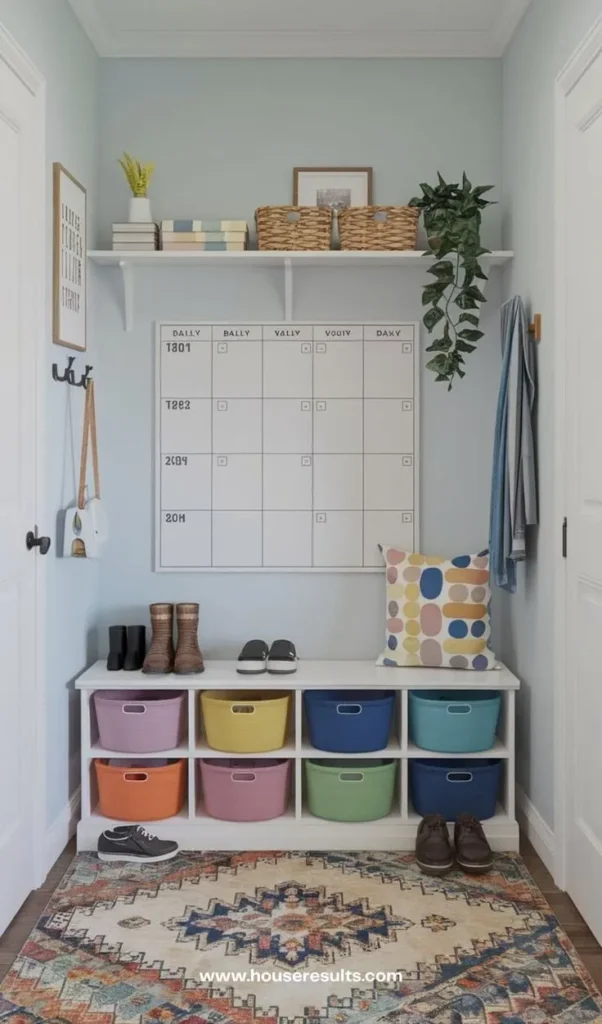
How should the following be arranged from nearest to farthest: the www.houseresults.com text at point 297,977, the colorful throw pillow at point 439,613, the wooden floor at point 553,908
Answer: the www.houseresults.com text at point 297,977
the wooden floor at point 553,908
the colorful throw pillow at point 439,613

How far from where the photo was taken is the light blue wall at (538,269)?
2754 millimetres

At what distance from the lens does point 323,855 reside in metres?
2.96

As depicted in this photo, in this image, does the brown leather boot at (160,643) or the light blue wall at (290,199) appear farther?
the light blue wall at (290,199)

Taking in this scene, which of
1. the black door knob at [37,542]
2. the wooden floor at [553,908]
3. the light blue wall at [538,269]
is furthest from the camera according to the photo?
the light blue wall at [538,269]

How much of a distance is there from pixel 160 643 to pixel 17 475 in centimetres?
87

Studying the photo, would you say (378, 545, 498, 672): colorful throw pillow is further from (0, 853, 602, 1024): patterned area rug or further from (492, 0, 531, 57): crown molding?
(492, 0, 531, 57): crown molding

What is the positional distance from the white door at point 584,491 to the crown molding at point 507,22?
64cm

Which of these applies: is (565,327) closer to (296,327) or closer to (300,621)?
(296,327)

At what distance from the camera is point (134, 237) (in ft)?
10.6

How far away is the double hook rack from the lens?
289 cm

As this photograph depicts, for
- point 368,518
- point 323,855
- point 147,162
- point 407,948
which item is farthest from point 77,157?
point 407,948

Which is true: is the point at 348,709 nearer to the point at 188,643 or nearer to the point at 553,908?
the point at 188,643

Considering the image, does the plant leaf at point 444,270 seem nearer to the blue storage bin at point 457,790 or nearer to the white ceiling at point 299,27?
Answer: the white ceiling at point 299,27

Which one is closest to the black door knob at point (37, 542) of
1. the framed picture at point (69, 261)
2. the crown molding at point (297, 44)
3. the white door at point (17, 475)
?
the white door at point (17, 475)
